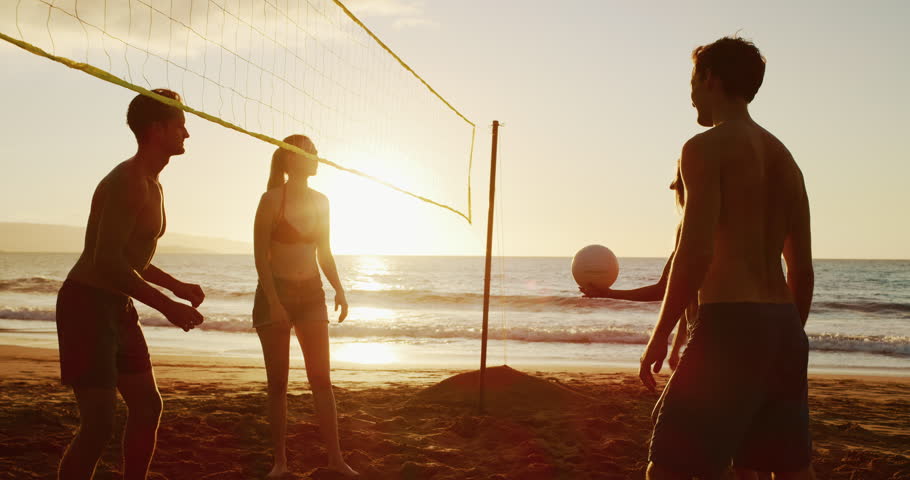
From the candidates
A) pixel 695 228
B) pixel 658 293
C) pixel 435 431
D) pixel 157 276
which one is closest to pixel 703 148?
pixel 695 228

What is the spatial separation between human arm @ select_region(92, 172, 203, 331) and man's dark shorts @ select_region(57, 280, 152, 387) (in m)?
0.10

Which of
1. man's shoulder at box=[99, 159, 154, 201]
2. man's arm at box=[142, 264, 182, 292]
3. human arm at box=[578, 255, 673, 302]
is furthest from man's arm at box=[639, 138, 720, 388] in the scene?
man's arm at box=[142, 264, 182, 292]

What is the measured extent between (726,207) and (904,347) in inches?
575

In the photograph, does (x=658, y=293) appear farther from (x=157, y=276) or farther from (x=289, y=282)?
(x=157, y=276)

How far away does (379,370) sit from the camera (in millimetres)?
9586

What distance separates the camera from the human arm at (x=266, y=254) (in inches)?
137

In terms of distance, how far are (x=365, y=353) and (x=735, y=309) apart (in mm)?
10617

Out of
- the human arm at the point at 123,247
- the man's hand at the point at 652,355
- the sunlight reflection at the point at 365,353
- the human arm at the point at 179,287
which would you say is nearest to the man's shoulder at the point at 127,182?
the human arm at the point at 123,247

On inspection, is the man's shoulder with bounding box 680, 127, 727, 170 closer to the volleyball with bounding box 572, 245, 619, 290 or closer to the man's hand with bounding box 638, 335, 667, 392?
the man's hand with bounding box 638, 335, 667, 392

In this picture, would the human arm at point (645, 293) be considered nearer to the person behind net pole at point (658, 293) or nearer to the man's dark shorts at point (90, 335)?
the person behind net pole at point (658, 293)

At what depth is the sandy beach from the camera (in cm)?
402

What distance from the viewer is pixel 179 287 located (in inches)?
105

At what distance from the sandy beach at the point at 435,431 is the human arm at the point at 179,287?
138 centimetres

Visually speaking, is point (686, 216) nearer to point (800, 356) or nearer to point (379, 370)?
point (800, 356)
